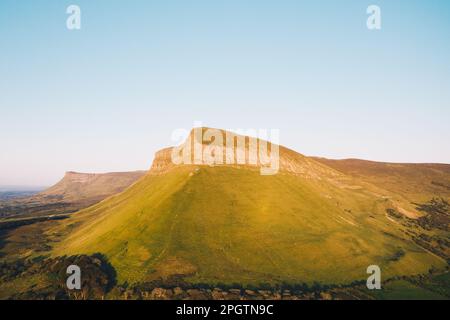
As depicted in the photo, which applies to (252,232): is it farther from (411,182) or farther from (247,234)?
(411,182)

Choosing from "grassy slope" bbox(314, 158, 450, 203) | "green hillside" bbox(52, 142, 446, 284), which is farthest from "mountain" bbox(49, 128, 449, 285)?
"grassy slope" bbox(314, 158, 450, 203)

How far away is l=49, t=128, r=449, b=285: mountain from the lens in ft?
222

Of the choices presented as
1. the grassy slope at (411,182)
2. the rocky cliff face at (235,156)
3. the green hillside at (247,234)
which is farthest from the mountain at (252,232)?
the grassy slope at (411,182)

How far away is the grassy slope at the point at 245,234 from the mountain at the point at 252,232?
0.24 meters

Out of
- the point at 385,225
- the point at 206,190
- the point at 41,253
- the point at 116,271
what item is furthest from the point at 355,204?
the point at 41,253

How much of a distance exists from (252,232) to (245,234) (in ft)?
6.66

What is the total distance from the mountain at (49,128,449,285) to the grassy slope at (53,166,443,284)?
241 mm

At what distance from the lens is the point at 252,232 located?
265 ft

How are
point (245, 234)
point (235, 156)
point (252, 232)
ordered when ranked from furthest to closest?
point (235, 156) → point (252, 232) → point (245, 234)

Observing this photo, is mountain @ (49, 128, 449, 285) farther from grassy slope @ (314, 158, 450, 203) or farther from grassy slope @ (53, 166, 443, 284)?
grassy slope @ (314, 158, 450, 203)

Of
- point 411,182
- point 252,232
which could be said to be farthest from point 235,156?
point 411,182

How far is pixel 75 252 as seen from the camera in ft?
272

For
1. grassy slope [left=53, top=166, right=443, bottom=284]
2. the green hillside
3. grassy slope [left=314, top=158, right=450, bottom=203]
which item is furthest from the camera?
grassy slope [left=314, top=158, right=450, bottom=203]

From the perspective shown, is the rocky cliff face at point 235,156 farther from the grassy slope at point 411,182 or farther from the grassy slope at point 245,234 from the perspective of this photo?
the grassy slope at point 411,182
